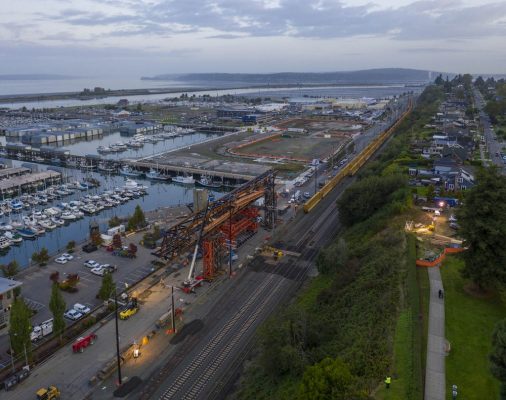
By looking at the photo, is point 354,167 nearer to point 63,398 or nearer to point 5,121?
point 63,398

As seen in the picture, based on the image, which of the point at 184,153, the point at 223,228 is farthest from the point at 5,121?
the point at 223,228

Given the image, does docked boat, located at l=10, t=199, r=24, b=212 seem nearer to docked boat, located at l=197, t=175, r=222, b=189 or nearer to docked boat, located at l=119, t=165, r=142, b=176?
docked boat, located at l=119, t=165, r=142, b=176

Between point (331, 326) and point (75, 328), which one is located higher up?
point (331, 326)

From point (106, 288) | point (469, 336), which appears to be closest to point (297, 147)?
point (106, 288)

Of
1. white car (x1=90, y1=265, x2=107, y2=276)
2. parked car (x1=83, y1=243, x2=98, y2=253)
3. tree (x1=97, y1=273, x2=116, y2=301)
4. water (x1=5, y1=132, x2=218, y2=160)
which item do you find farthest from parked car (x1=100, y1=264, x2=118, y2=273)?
water (x1=5, y1=132, x2=218, y2=160)

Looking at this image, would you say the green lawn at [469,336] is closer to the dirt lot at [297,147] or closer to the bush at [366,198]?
the bush at [366,198]

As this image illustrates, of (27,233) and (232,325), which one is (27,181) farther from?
(232,325)

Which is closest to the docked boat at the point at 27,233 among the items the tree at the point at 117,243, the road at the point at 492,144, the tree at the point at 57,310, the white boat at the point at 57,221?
the white boat at the point at 57,221
